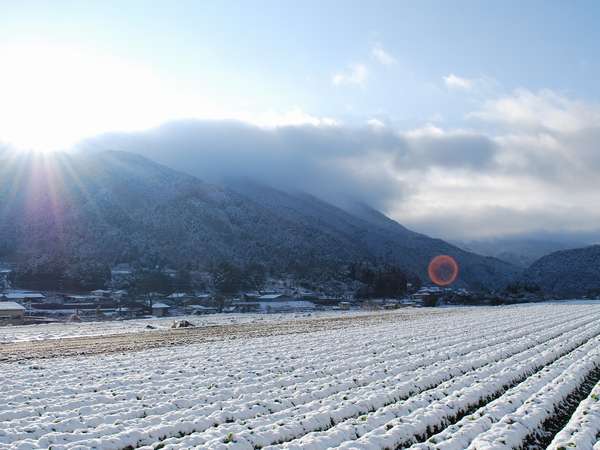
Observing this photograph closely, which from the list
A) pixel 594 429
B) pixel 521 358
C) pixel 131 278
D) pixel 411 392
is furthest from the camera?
pixel 131 278

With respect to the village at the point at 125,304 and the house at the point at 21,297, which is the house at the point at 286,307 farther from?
the house at the point at 21,297

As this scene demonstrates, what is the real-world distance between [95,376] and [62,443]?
8.49 meters

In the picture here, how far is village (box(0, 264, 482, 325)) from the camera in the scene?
6762 cm

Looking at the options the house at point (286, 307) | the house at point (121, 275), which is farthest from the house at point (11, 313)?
the house at point (121, 275)

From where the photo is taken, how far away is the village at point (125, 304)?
6762cm

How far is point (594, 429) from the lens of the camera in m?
11.6

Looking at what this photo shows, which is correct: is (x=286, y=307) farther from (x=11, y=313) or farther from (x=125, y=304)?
(x=11, y=313)

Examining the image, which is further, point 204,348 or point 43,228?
point 43,228

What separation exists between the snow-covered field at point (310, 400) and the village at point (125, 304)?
1843 inches

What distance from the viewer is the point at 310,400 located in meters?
14.5

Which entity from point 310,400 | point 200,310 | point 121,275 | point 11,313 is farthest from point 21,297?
Result: point 310,400

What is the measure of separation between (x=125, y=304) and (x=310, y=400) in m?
80.5

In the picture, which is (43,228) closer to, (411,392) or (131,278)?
(131,278)

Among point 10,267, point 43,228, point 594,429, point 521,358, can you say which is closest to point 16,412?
point 594,429
